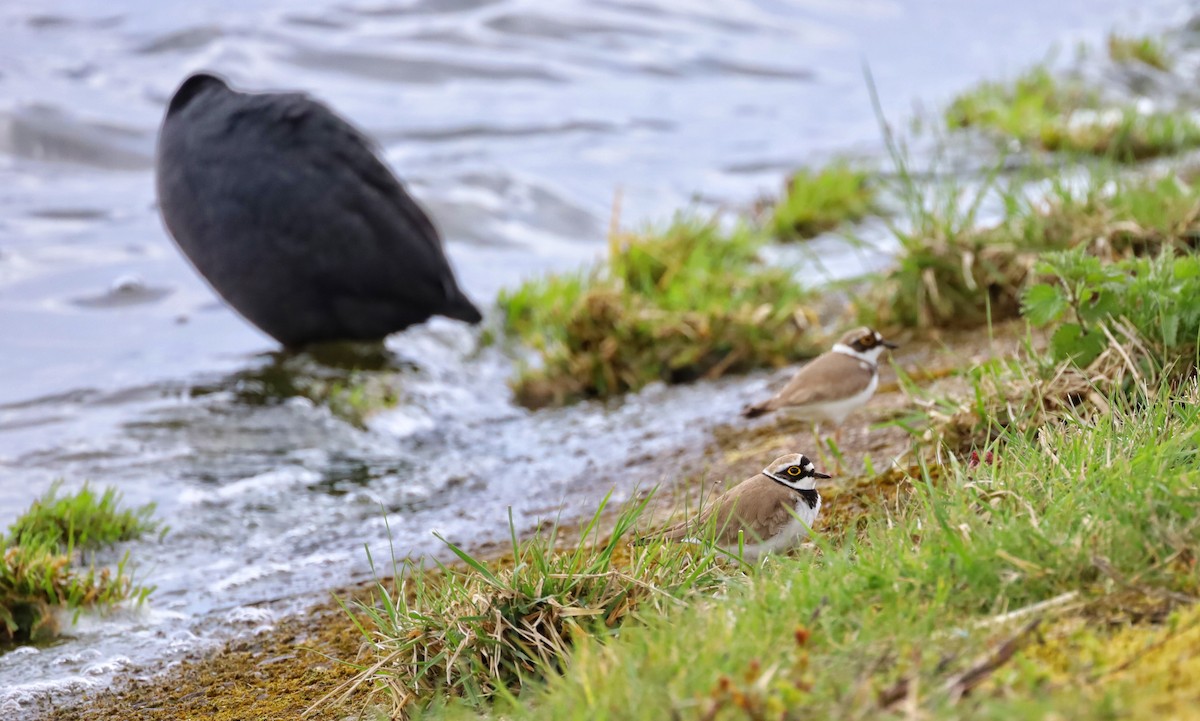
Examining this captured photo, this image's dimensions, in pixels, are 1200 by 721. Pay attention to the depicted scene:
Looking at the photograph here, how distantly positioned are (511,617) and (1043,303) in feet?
6.47

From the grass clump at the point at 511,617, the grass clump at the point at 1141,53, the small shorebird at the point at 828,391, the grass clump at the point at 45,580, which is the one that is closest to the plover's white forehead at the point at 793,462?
the grass clump at the point at 511,617

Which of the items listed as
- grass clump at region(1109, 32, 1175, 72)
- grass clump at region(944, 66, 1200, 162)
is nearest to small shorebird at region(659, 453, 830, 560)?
grass clump at region(944, 66, 1200, 162)

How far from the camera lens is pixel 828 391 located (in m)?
4.18

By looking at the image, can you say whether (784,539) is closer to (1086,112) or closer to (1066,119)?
(1066,119)

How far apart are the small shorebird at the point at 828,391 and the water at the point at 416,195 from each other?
0.78 meters

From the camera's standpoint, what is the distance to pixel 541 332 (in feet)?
22.8

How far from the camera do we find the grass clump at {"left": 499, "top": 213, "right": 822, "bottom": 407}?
6371mm

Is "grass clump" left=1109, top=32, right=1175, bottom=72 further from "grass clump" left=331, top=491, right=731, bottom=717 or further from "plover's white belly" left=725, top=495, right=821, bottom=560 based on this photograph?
"grass clump" left=331, top=491, right=731, bottom=717

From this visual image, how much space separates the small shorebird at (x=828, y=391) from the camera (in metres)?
4.19

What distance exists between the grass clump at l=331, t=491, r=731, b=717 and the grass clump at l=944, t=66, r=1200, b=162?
597 cm

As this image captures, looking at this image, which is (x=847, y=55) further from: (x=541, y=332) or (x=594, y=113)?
(x=541, y=332)

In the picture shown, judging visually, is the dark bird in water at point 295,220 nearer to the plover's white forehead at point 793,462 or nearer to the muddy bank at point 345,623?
the muddy bank at point 345,623

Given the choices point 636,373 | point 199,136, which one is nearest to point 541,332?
point 636,373

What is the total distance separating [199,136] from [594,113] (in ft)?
23.8
